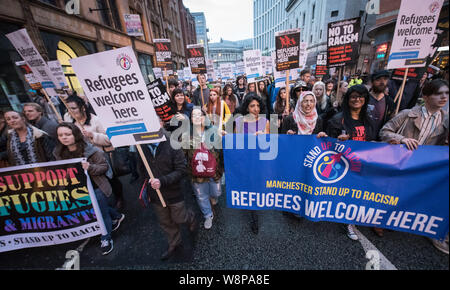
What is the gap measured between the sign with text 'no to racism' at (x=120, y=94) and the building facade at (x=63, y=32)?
6.72 ft

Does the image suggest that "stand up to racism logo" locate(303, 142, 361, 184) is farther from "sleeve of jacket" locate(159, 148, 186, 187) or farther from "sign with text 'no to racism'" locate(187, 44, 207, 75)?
"sign with text 'no to racism'" locate(187, 44, 207, 75)

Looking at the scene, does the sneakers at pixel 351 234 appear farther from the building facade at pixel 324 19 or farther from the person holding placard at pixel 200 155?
the building facade at pixel 324 19

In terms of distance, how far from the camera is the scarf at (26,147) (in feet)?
8.39

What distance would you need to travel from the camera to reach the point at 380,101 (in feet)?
10.1

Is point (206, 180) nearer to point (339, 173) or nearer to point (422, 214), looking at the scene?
point (339, 173)

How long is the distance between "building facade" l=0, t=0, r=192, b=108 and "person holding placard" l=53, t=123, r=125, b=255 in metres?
1.78

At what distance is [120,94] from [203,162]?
1.27m

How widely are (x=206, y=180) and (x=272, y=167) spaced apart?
38.0 inches

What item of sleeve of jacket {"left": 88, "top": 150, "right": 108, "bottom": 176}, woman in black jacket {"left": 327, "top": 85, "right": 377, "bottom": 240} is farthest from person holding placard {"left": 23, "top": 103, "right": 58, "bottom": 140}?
woman in black jacket {"left": 327, "top": 85, "right": 377, "bottom": 240}

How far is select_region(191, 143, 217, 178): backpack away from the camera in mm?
2418

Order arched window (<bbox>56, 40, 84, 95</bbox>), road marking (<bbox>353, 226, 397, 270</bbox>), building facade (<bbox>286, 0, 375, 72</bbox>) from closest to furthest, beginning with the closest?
road marking (<bbox>353, 226, 397, 270</bbox>)
arched window (<bbox>56, 40, 84, 95</bbox>)
building facade (<bbox>286, 0, 375, 72</bbox>)
